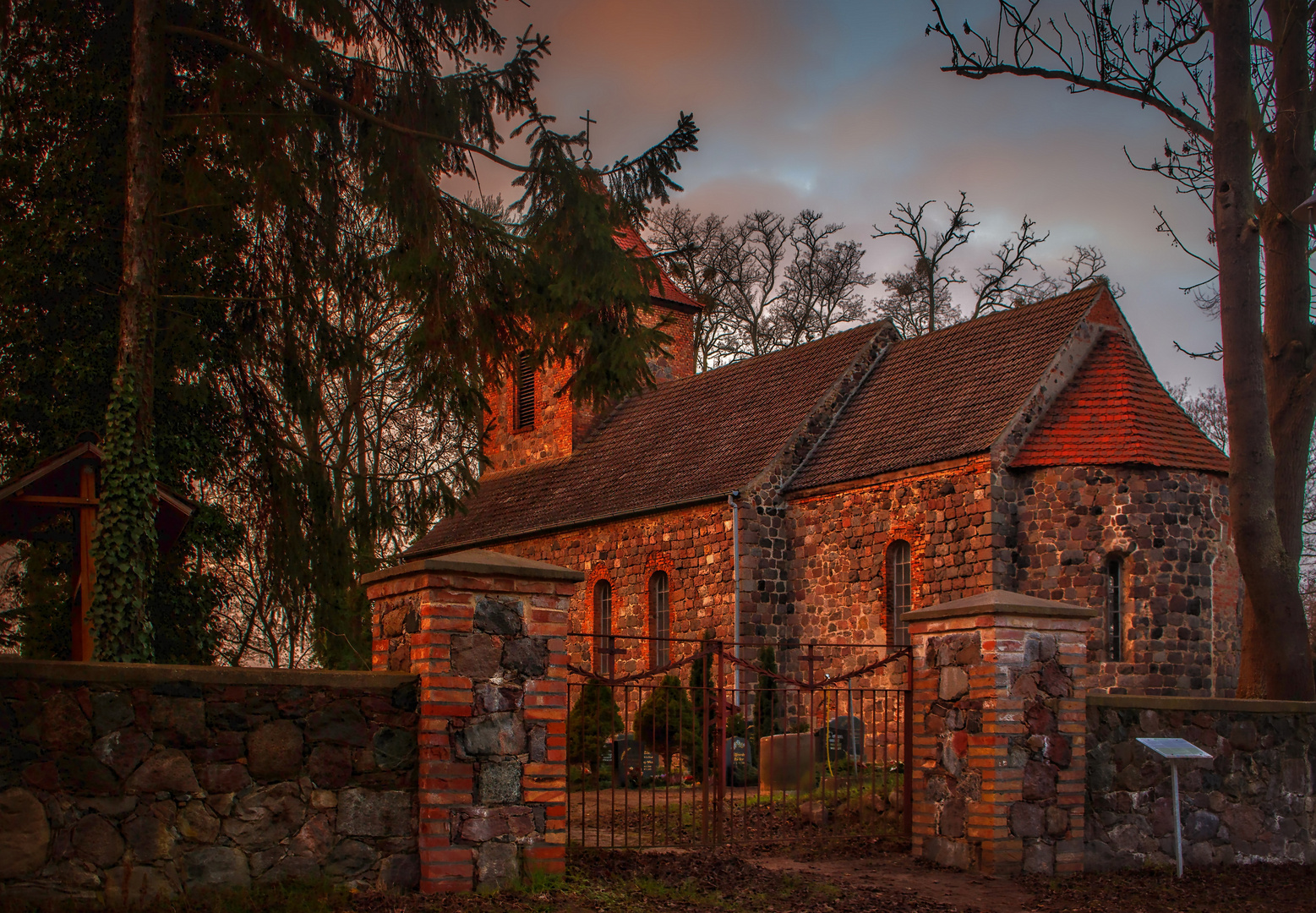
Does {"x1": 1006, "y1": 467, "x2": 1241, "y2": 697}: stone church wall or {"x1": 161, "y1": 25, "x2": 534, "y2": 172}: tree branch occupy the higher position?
{"x1": 161, "y1": 25, "x2": 534, "y2": 172}: tree branch

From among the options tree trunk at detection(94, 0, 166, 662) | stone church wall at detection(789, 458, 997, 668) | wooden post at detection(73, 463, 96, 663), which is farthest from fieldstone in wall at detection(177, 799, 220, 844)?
stone church wall at detection(789, 458, 997, 668)

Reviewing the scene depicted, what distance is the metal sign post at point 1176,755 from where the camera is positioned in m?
9.45

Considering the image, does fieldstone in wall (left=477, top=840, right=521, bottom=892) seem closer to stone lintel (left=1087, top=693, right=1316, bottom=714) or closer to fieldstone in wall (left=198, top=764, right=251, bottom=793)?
fieldstone in wall (left=198, top=764, right=251, bottom=793)

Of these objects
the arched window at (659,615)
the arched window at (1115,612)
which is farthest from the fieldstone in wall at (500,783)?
the arched window at (659,615)

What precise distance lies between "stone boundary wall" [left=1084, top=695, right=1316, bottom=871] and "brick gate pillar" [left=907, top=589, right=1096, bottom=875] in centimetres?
41

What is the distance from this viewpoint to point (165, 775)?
251 inches

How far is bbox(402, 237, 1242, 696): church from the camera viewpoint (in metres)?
16.8

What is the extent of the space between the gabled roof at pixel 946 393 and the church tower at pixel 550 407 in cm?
654

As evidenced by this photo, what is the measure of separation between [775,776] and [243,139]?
341 inches

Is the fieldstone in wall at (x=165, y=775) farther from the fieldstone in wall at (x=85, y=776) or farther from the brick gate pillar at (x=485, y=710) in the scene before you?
the brick gate pillar at (x=485, y=710)

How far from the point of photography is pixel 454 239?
11.5m

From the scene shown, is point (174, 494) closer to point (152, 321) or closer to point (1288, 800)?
point (152, 321)

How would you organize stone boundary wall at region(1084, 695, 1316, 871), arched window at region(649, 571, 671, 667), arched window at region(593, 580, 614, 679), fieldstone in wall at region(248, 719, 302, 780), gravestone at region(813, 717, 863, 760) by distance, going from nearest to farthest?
fieldstone in wall at region(248, 719, 302, 780) → stone boundary wall at region(1084, 695, 1316, 871) → gravestone at region(813, 717, 863, 760) → arched window at region(649, 571, 671, 667) → arched window at region(593, 580, 614, 679)

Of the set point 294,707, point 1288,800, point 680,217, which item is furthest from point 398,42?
point 680,217
